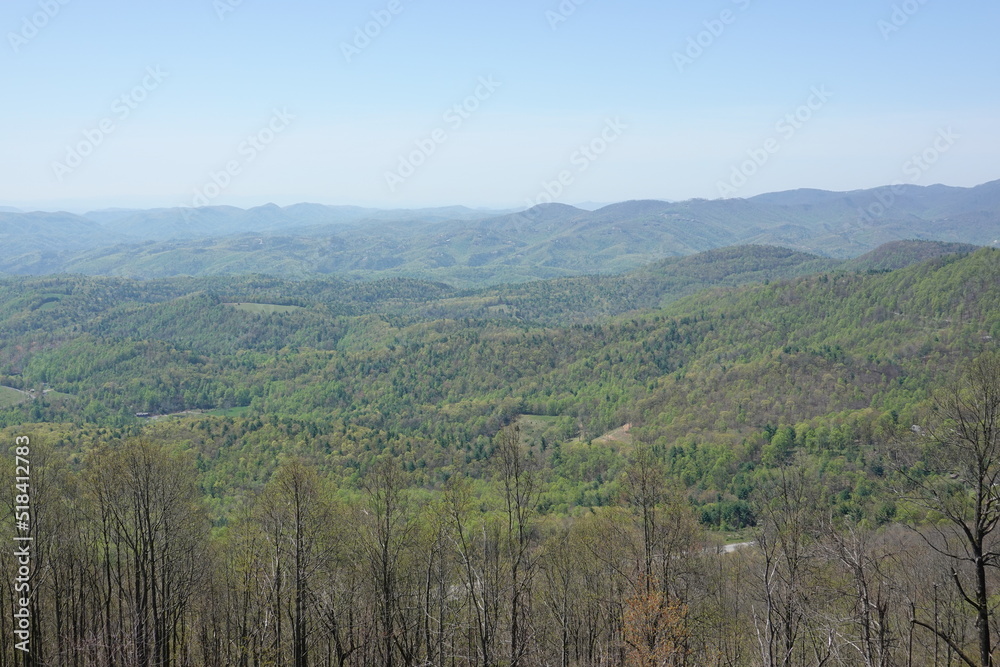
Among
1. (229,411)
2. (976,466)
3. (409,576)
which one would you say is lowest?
(229,411)

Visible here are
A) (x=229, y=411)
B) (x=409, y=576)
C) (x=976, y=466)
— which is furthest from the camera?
(x=229, y=411)

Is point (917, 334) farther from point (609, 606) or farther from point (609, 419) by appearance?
point (609, 606)

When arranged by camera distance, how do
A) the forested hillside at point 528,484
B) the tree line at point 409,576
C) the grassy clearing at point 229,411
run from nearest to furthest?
the tree line at point 409,576 → the forested hillside at point 528,484 → the grassy clearing at point 229,411

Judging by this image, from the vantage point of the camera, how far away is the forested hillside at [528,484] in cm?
2144

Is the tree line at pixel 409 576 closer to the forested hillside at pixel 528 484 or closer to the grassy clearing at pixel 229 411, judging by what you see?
the forested hillside at pixel 528 484

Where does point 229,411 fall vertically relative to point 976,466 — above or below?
below

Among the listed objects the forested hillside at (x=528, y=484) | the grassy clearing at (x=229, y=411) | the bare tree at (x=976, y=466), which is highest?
the bare tree at (x=976, y=466)

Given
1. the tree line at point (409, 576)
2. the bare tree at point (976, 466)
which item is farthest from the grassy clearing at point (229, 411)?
the bare tree at point (976, 466)

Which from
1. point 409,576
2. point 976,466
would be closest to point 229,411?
point 409,576

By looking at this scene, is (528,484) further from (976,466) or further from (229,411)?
(229,411)

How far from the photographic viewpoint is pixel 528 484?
22.7 m

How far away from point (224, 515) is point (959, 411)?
48634mm

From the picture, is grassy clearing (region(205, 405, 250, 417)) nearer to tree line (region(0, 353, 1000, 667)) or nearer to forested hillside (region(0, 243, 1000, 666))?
forested hillside (region(0, 243, 1000, 666))

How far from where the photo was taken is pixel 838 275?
5487 inches
